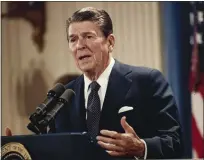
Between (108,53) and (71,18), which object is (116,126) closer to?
(108,53)

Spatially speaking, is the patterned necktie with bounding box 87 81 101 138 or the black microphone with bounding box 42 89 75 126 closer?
the black microphone with bounding box 42 89 75 126

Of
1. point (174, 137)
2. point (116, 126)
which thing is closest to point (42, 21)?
point (116, 126)

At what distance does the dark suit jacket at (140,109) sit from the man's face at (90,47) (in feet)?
0.19

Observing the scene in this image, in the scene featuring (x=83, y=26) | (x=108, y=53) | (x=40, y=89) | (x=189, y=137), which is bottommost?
(x=189, y=137)

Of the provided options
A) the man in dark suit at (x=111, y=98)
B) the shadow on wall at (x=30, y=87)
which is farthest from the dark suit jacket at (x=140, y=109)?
the shadow on wall at (x=30, y=87)

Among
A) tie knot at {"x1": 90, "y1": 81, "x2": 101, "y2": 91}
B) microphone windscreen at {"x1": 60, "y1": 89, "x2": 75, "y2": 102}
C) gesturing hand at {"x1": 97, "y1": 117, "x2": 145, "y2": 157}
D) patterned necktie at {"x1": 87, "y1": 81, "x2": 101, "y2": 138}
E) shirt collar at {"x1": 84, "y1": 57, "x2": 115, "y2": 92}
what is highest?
shirt collar at {"x1": 84, "y1": 57, "x2": 115, "y2": 92}

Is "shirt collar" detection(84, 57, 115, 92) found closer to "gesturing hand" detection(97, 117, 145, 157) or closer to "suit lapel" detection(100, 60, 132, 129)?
"suit lapel" detection(100, 60, 132, 129)

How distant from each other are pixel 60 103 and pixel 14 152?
25 centimetres

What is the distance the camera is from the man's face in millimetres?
1637

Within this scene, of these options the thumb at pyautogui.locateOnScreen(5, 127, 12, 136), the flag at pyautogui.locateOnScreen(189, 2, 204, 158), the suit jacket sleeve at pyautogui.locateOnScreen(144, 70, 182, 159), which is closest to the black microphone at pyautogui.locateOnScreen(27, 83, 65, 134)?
the thumb at pyautogui.locateOnScreen(5, 127, 12, 136)

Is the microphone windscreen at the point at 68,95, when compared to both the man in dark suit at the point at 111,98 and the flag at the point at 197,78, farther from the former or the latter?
the flag at the point at 197,78

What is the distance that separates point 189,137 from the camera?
1.62m

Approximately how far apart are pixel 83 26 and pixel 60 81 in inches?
9.5

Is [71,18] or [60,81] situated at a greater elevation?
[71,18]
